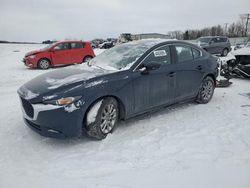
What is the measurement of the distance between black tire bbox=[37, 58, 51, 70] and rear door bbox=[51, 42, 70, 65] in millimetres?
349

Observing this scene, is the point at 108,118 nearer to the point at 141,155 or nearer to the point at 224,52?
the point at 141,155

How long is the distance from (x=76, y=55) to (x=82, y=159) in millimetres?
9953

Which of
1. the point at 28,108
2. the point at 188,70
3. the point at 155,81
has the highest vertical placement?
the point at 188,70

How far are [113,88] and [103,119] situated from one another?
0.53 m

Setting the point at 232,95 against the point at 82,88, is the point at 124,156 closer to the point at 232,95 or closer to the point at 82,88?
the point at 82,88

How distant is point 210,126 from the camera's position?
4.09 m

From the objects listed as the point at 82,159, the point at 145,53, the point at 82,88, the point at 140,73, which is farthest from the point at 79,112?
the point at 145,53

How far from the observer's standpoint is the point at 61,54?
11.9 metres

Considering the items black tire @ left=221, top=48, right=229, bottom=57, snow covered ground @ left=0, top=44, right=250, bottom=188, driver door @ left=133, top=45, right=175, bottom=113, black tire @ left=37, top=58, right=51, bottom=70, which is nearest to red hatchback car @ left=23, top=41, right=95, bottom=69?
black tire @ left=37, top=58, right=51, bottom=70

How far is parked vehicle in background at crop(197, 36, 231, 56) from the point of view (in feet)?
57.7

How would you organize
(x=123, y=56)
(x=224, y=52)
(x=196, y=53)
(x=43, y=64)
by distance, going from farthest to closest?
1. (x=224, y=52)
2. (x=43, y=64)
3. (x=196, y=53)
4. (x=123, y=56)

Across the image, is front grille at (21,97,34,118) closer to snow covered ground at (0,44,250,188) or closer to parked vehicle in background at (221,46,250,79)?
snow covered ground at (0,44,250,188)

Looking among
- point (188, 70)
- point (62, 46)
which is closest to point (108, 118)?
point (188, 70)

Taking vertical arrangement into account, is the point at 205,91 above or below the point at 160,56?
below
